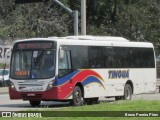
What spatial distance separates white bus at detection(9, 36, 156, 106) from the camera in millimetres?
22312

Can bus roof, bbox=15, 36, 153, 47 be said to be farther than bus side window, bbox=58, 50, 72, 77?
Yes

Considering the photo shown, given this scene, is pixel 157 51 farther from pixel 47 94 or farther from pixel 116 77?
pixel 47 94

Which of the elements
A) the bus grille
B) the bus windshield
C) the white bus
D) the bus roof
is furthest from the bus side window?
the bus grille

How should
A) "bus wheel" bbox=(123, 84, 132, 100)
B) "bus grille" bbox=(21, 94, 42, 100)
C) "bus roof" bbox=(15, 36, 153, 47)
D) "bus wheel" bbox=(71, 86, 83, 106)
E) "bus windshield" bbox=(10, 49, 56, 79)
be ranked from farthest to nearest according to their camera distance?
"bus wheel" bbox=(123, 84, 132, 100) → "bus roof" bbox=(15, 36, 153, 47) → "bus wheel" bbox=(71, 86, 83, 106) → "bus grille" bbox=(21, 94, 42, 100) → "bus windshield" bbox=(10, 49, 56, 79)

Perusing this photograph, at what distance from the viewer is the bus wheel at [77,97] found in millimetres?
22938

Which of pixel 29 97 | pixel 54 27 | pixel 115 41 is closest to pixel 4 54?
pixel 54 27

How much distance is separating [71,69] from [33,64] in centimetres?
156

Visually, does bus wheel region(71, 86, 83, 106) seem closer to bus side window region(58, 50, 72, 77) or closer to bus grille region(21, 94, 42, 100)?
bus side window region(58, 50, 72, 77)

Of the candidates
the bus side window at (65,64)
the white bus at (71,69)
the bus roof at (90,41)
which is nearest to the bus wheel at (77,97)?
the white bus at (71,69)

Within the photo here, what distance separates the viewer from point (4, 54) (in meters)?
43.2

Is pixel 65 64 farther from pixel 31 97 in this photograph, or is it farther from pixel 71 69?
pixel 31 97

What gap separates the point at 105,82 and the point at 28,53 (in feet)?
13.8

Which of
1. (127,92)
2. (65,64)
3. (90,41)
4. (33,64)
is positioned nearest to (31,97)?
(33,64)

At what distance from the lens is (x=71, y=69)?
22.9 meters
